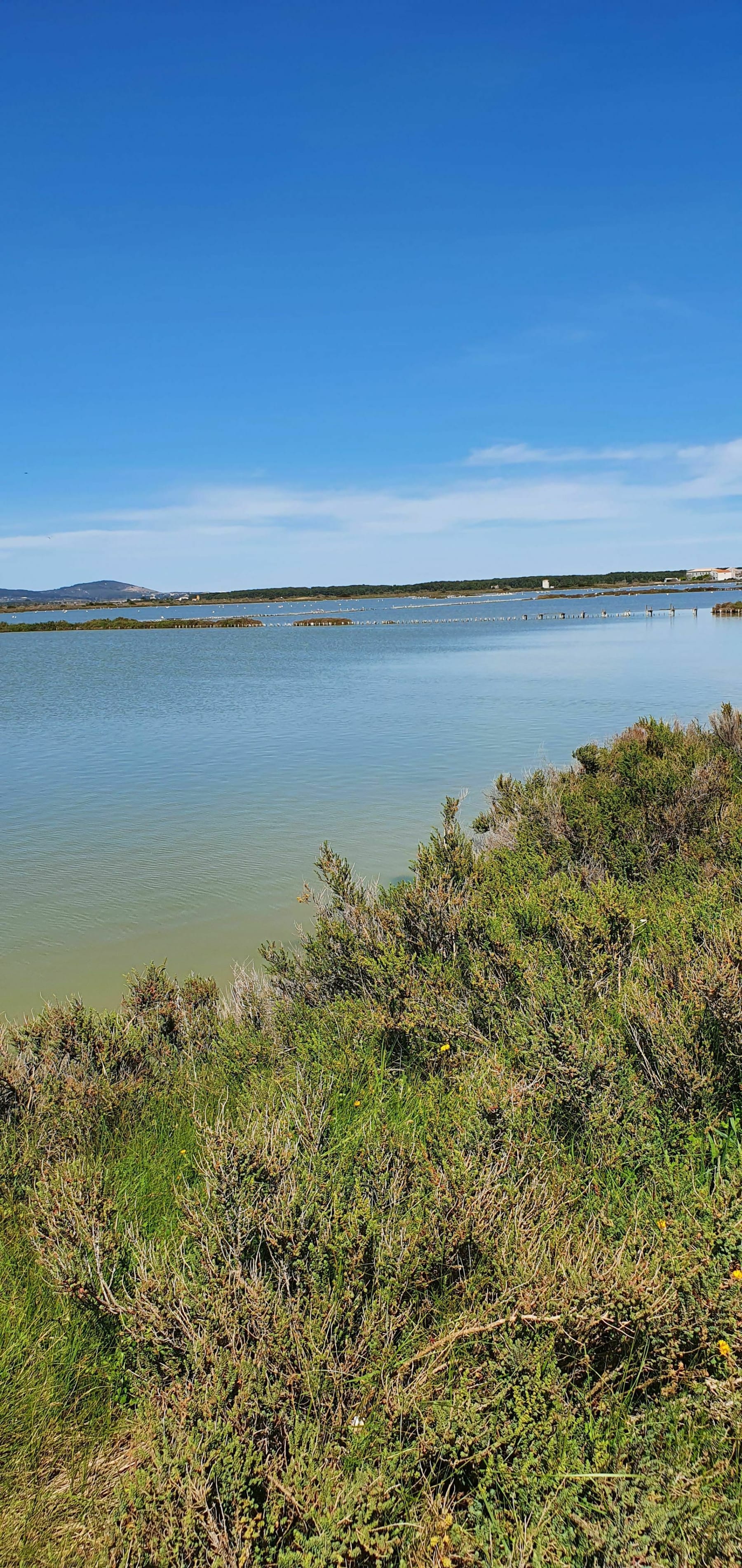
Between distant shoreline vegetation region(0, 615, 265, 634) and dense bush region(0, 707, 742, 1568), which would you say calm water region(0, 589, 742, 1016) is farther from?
distant shoreline vegetation region(0, 615, 265, 634)

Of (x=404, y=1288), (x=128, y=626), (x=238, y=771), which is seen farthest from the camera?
(x=128, y=626)

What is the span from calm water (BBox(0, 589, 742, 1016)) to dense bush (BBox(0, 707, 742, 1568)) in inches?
146

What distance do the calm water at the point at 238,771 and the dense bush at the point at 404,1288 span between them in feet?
12.1

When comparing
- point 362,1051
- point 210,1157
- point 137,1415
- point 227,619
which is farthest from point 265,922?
point 227,619

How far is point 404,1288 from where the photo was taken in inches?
86.4

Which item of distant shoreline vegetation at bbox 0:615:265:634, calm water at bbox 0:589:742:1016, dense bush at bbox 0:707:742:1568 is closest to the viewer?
dense bush at bbox 0:707:742:1568

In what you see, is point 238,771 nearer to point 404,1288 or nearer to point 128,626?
point 404,1288

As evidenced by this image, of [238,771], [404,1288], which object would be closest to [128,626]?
[238,771]

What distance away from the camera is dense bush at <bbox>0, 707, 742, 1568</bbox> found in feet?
5.79

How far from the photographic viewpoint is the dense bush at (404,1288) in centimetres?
177

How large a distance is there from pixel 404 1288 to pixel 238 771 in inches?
547

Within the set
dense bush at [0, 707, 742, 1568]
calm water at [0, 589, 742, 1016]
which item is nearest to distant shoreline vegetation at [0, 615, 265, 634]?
calm water at [0, 589, 742, 1016]

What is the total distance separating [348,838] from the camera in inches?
424

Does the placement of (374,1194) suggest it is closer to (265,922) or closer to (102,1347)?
(102,1347)
